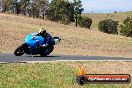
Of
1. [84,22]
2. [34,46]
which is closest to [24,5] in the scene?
[84,22]

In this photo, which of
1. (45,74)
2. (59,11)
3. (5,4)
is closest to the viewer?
(45,74)

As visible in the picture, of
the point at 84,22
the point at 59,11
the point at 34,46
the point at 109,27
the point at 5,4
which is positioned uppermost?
→ the point at 34,46

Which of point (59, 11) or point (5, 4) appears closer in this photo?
point (5, 4)

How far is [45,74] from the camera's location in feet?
47.3

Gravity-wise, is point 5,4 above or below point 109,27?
above

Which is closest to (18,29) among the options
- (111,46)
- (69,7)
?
(111,46)

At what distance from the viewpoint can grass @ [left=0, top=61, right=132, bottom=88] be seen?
12190 mm

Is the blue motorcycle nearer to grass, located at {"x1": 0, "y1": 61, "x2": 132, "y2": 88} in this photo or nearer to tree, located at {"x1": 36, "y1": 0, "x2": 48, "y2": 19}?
grass, located at {"x1": 0, "y1": 61, "x2": 132, "y2": 88}

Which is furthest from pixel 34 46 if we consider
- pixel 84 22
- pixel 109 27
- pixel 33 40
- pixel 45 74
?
pixel 109 27

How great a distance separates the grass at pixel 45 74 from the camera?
1219 centimetres

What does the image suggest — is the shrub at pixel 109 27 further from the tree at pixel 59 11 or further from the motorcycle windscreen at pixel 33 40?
the motorcycle windscreen at pixel 33 40

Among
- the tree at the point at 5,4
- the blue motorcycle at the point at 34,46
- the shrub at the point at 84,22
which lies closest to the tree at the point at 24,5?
the tree at the point at 5,4

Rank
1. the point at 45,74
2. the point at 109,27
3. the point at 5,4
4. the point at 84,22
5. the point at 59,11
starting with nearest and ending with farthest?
the point at 45,74 < the point at 5,4 < the point at 59,11 < the point at 109,27 < the point at 84,22

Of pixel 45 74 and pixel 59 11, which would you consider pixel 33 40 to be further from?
pixel 59 11
